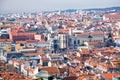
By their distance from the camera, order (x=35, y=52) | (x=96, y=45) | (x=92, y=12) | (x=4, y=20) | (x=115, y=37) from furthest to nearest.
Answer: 1. (x=92, y=12)
2. (x=4, y=20)
3. (x=115, y=37)
4. (x=96, y=45)
5. (x=35, y=52)

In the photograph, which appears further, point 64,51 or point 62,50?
point 62,50

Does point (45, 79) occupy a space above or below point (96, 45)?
above

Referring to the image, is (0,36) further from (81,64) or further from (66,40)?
(81,64)

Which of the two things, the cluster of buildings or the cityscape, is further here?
the cluster of buildings

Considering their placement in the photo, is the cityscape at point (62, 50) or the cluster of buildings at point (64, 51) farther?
the cluster of buildings at point (64, 51)

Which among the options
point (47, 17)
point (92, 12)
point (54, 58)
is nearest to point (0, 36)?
point (54, 58)
